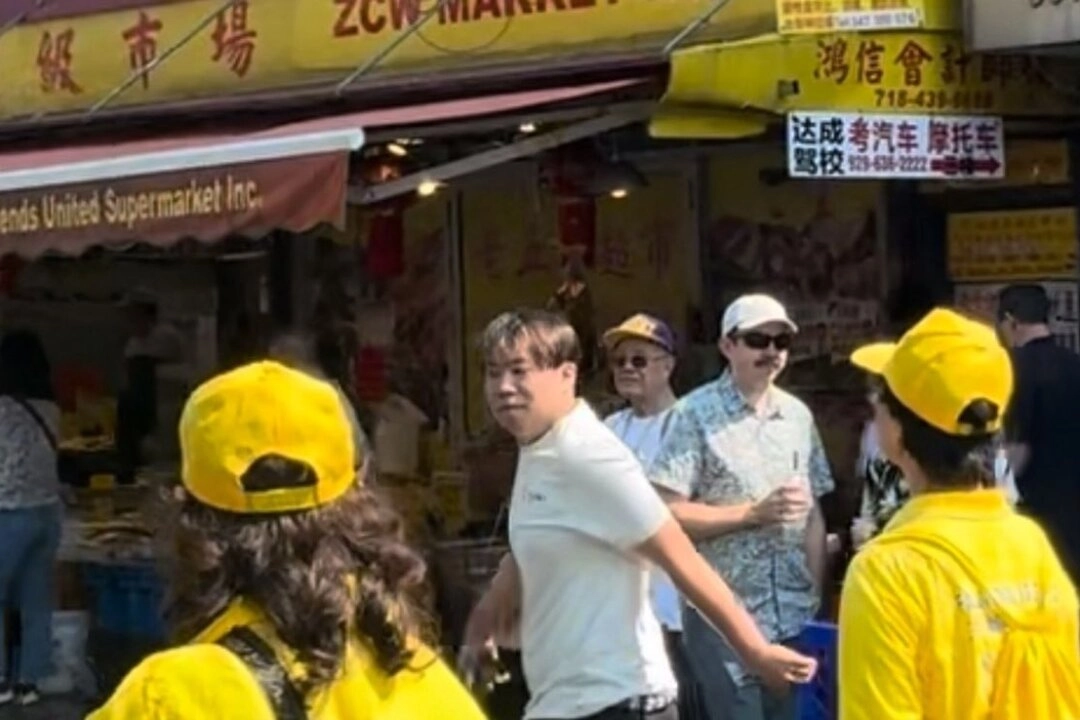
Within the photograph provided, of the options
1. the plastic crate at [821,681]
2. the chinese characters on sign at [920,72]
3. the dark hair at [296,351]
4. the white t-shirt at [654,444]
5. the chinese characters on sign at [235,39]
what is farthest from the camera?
the chinese characters on sign at [235,39]

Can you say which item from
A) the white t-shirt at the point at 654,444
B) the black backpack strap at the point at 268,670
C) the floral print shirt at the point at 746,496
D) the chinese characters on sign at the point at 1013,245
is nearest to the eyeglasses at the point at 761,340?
the floral print shirt at the point at 746,496

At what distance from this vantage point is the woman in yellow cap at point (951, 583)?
13.8ft

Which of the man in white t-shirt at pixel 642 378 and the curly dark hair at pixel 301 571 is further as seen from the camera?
the man in white t-shirt at pixel 642 378

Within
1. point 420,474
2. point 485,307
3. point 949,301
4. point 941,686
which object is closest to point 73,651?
point 420,474

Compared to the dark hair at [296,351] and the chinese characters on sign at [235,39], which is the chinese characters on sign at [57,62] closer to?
the chinese characters on sign at [235,39]

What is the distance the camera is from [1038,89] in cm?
1025

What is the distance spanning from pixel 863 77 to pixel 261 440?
22.5ft

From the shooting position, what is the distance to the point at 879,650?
13.8 ft

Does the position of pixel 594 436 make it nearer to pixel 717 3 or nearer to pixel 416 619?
pixel 416 619

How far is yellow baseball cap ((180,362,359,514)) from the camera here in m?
3.19

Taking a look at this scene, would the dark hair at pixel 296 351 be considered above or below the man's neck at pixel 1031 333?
below

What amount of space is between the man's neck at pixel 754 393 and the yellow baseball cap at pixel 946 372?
331 cm

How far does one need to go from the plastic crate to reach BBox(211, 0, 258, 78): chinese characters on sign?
646 cm

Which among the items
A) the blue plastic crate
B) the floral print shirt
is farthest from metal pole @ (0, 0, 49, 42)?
the floral print shirt
